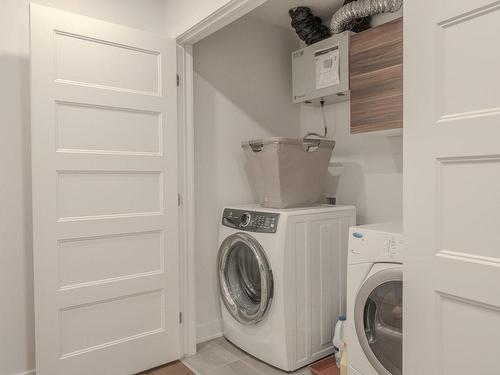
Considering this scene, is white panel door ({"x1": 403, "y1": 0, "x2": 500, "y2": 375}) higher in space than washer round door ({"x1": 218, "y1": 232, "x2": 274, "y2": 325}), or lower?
higher

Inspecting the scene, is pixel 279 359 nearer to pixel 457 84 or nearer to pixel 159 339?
pixel 159 339

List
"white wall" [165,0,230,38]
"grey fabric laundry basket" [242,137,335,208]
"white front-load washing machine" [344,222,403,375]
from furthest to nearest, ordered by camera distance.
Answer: "grey fabric laundry basket" [242,137,335,208]
"white wall" [165,0,230,38]
"white front-load washing machine" [344,222,403,375]

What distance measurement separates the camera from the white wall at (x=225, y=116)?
2.70 metres

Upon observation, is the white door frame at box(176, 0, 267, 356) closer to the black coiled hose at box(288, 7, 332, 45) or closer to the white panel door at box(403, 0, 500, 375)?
the black coiled hose at box(288, 7, 332, 45)

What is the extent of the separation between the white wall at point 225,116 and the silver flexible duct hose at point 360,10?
66 centimetres

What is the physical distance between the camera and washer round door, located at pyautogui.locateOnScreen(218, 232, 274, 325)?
2408mm

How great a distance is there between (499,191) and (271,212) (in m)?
1.41

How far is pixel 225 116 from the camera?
2.83 metres

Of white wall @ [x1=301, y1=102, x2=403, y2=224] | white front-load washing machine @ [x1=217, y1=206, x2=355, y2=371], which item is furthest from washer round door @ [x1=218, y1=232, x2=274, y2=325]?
white wall @ [x1=301, y1=102, x2=403, y2=224]

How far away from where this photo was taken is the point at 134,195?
2201 mm

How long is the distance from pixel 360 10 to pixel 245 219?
1.58 meters

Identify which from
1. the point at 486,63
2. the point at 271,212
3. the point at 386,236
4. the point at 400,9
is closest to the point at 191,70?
the point at 271,212

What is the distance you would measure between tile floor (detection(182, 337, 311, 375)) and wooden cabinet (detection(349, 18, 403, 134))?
162 cm

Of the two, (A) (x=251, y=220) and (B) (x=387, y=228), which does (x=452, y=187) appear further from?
(A) (x=251, y=220)
